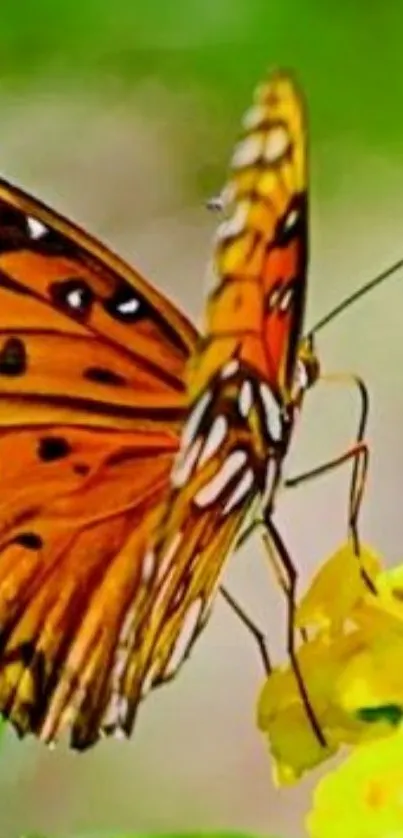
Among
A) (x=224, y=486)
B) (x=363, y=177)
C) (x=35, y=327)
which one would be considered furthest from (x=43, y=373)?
(x=363, y=177)

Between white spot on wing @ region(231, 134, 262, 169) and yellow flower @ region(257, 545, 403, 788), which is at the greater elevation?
white spot on wing @ region(231, 134, 262, 169)

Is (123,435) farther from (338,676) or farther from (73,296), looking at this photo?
(338,676)

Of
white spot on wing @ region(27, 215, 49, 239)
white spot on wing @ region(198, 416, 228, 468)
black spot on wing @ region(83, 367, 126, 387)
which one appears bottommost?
white spot on wing @ region(198, 416, 228, 468)

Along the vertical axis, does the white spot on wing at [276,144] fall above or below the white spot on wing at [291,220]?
above

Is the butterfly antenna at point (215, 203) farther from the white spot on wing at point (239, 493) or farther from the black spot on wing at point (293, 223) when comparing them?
the white spot on wing at point (239, 493)

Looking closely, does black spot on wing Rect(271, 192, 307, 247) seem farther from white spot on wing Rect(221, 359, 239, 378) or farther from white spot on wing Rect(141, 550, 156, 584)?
white spot on wing Rect(141, 550, 156, 584)

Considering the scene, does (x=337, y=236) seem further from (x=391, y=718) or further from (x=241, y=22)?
(x=391, y=718)

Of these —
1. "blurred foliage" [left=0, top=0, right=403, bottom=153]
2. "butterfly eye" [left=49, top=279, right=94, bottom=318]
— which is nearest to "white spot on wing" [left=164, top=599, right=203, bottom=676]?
"butterfly eye" [left=49, top=279, right=94, bottom=318]

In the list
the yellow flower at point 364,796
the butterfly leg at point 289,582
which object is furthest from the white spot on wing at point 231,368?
the yellow flower at point 364,796
